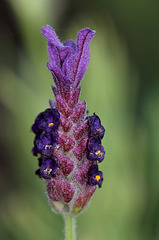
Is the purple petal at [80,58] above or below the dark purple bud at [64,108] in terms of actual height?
above

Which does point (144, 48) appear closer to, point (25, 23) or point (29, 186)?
point (25, 23)

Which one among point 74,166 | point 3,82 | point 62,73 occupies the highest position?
point 3,82

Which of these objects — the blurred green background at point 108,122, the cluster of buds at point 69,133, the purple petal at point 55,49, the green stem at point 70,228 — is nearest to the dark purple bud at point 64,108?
the cluster of buds at point 69,133

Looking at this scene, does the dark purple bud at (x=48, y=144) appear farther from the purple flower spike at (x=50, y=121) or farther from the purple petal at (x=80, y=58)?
the purple petal at (x=80, y=58)

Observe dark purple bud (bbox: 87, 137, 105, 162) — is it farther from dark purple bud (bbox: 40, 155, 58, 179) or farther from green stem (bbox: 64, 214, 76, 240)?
green stem (bbox: 64, 214, 76, 240)

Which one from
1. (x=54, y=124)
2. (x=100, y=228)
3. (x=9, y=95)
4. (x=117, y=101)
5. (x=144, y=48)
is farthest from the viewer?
(x=144, y=48)

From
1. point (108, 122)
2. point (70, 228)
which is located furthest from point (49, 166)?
point (108, 122)

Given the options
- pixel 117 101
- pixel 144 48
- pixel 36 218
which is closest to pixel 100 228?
pixel 36 218

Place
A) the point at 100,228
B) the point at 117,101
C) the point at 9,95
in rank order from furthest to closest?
the point at 9,95 < the point at 117,101 < the point at 100,228
